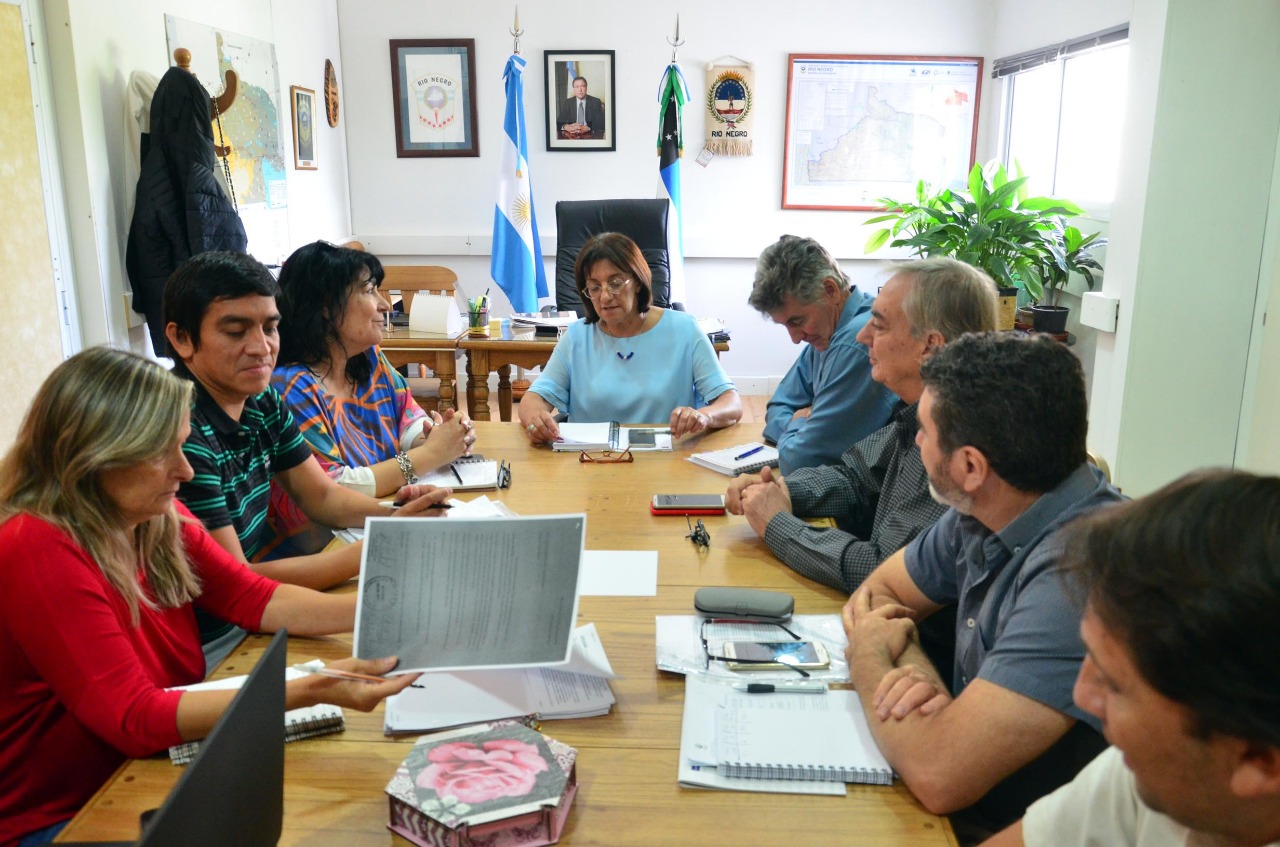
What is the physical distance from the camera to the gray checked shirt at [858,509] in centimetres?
174

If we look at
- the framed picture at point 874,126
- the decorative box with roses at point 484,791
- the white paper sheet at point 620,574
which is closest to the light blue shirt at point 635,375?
the white paper sheet at point 620,574

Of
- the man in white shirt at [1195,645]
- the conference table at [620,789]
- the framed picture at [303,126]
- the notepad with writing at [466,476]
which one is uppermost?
the framed picture at [303,126]

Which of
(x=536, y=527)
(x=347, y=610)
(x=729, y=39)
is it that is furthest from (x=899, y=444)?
(x=729, y=39)

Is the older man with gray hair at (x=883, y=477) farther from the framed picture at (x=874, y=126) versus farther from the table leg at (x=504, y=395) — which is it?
the framed picture at (x=874, y=126)

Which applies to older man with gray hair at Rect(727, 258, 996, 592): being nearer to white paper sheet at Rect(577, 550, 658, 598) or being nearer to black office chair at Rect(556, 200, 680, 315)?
white paper sheet at Rect(577, 550, 658, 598)

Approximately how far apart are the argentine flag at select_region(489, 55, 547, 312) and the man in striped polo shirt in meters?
3.59

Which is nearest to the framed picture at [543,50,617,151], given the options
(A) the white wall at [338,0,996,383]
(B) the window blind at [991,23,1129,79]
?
(A) the white wall at [338,0,996,383]

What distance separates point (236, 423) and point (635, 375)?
141cm

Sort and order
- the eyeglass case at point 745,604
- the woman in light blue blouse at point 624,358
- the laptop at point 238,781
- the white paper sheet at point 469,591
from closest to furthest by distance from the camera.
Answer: the laptop at point 238,781
the white paper sheet at point 469,591
the eyeglass case at point 745,604
the woman in light blue blouse at point 624,358

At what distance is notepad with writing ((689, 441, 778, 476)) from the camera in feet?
8.00

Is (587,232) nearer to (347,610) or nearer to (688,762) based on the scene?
(347,610)

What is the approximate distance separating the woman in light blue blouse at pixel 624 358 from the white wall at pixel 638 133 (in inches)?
117

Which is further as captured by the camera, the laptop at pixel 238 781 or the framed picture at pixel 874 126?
the framed picture at pixel 874 126

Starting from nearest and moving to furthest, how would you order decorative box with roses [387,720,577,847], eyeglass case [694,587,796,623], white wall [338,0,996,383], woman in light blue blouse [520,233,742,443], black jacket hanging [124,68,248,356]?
1. decorative box with roses [387,720,577,847]
2. eyeglass case [694,587,796,623]
3. woman in light blue blouse [520,233,742,443]
4. black jacket hanging [124,68,248,356]
5. white wall [338,0,996,383]
